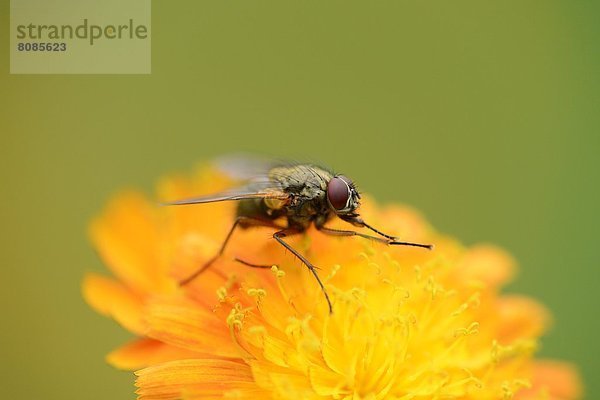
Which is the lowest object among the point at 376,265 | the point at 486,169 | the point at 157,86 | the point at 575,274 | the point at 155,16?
the point at 575,274

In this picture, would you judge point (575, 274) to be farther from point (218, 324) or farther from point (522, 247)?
point (218, 324)

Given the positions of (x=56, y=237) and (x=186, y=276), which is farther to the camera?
(x=56, y=237)

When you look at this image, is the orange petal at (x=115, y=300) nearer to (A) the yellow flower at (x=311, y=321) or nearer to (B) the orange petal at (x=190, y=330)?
(A) the yellow flower at (x=311, y=321)

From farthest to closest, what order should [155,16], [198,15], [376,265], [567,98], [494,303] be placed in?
[567,98]
[198,15]
[155,16]
[494,303]
[376,265]

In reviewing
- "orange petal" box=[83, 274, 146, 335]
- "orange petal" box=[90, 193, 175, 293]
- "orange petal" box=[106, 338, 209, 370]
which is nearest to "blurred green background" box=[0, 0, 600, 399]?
"orange petal" box=[90, 193, 175, 293]

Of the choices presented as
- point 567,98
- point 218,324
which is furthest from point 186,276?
point 567,98

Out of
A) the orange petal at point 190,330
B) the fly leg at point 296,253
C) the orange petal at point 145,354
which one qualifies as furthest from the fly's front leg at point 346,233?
the orange petal at point 145,354
